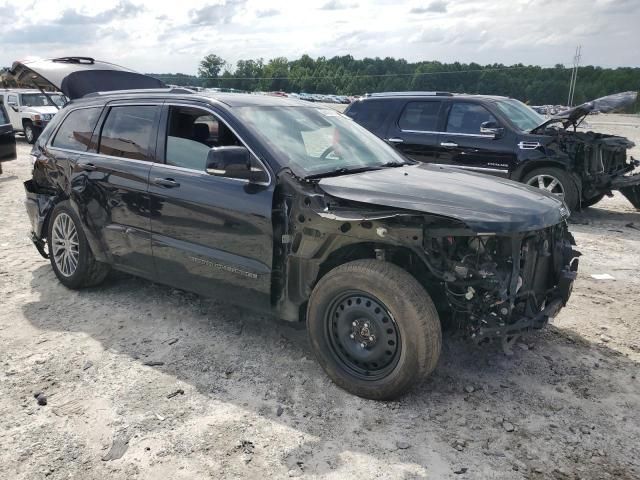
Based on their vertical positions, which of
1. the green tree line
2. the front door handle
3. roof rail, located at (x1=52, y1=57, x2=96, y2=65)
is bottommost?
the front door handle

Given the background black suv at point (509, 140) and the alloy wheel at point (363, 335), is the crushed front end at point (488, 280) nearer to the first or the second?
the alloy wheel at point (363, 335)

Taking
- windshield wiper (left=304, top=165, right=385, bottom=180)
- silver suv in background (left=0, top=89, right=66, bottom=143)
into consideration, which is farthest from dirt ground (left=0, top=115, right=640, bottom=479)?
silver suv in background (left=0, top=89, right=66, bottom=143)

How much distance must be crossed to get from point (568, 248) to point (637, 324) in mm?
1378

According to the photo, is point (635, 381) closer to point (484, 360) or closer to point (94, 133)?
point (484, 360)

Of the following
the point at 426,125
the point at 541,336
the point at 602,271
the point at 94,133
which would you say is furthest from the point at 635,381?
the point at 426,125

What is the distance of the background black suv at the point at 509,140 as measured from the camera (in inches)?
327

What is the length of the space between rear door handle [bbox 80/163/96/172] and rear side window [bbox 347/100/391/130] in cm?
569

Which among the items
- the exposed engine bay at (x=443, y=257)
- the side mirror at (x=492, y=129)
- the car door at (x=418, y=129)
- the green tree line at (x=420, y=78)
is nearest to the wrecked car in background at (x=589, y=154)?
the side mirror at (x=492, y=129)

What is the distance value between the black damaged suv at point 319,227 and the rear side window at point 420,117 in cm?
469

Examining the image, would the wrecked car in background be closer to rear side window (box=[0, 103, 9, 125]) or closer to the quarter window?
the quarter window

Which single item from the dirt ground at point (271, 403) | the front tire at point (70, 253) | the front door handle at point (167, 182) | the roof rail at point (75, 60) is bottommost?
the dirt ground at point (271, 403)

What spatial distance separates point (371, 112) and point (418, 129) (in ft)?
3.16

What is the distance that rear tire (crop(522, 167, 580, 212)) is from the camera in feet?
27.2

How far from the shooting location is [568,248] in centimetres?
393
